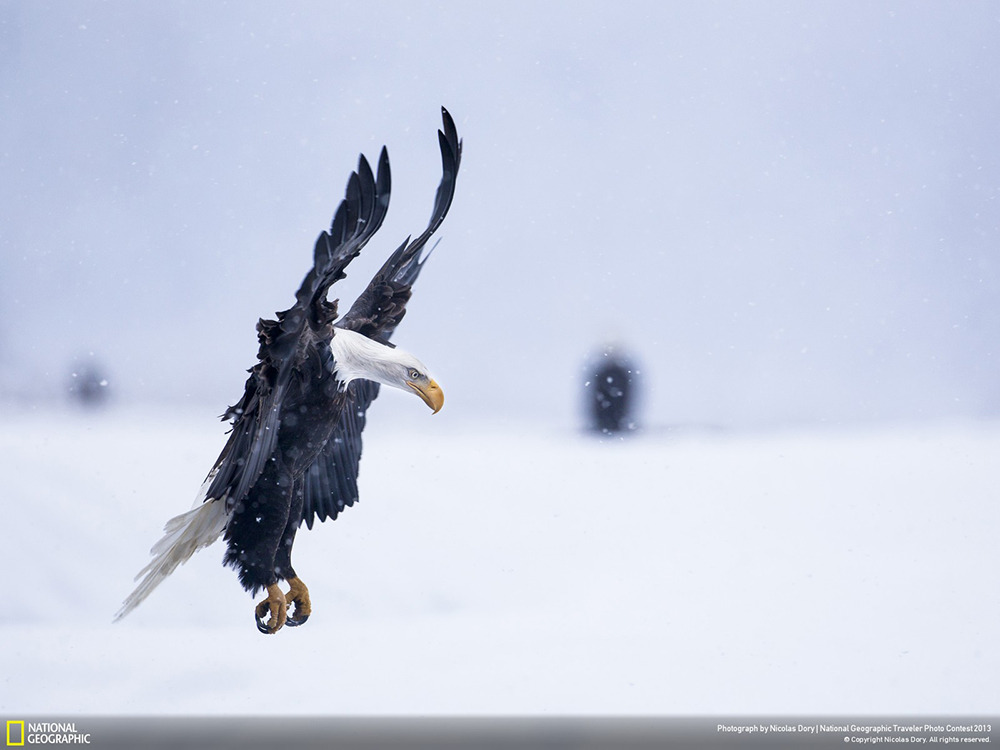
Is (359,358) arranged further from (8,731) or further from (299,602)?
(8,731)

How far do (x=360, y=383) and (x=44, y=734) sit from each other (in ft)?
2.94

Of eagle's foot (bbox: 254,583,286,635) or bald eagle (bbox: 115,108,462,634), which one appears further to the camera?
eagle's foot (bbox: 254,583,286,635)

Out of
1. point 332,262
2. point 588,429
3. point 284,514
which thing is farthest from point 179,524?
point 588,429

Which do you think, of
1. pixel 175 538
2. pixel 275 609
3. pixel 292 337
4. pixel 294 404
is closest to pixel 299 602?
pixel 275 609

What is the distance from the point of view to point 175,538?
1432 mm

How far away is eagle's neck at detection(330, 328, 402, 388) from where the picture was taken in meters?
1.33

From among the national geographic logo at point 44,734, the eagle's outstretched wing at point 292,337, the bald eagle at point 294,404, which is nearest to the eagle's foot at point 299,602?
the bald eagle at point 294,404

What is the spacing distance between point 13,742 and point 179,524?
551 millimetres

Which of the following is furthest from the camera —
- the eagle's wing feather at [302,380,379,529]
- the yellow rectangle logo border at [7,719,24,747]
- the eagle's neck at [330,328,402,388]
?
the eagle's wing feather at [302,380,379,529]

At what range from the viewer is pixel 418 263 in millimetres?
1637

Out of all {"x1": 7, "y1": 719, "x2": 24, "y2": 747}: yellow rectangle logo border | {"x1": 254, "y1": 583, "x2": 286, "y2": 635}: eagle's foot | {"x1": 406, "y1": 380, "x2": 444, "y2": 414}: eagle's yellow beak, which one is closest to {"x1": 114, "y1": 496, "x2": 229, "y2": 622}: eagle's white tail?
{"x1": 254, "y1": 583, "x2": 286, "y2": 635}: eagle's foot

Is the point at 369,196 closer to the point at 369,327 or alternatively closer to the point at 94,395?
the point at 369,327

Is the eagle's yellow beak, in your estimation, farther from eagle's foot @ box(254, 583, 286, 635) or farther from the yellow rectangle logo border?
the yellow rectangle logo border

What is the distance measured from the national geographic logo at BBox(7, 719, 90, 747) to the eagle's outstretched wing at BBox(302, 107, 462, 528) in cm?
57
